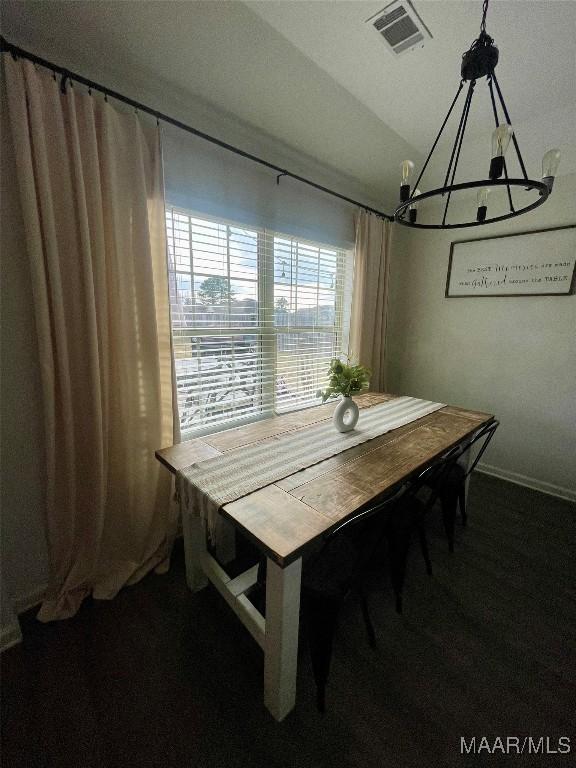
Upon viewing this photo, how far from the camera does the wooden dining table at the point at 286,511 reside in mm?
925

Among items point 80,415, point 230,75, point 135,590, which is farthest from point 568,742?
point 230,75

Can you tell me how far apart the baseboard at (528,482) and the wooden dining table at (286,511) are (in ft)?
4.19

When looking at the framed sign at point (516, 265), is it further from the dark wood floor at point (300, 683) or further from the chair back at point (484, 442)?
the dark wood floor at point (300, 683)

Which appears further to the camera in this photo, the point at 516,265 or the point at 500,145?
the point at 516,265

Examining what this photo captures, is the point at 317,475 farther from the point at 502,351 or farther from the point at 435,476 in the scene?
the point at 502,351

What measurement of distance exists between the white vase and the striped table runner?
38 mm

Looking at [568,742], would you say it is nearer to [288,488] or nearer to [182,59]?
[288,488]

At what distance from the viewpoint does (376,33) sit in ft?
4.09

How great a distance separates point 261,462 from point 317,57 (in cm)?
190

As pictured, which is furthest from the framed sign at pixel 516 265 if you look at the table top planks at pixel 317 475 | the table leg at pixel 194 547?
the table leg at pixel 194 547

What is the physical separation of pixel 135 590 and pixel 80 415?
96cm

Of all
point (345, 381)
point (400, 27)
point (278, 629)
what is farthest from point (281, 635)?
point (400, 27)
